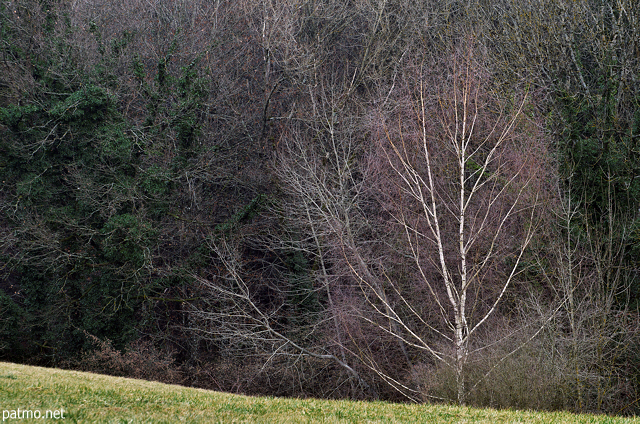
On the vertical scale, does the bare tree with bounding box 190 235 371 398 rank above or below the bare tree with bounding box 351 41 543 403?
below

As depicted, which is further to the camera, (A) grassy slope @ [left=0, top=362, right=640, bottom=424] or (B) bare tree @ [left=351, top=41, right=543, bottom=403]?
(B) bare tree @ [left=351, top=41, right=543, bottom=403]

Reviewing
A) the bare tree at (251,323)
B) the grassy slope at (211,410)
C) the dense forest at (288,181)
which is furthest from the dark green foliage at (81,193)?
the grassy slope at (211,410)

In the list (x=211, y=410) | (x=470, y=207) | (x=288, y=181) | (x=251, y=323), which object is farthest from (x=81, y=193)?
(x=211, y=410)

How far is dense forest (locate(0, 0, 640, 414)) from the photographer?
19.5 metres

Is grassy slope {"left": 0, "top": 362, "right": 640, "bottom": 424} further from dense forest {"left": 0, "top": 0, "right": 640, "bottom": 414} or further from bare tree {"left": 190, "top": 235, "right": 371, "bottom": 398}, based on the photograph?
bare tree {"left": 190, "top": 235, "right": 371, "bottom": 398}

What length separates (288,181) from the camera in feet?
71.7

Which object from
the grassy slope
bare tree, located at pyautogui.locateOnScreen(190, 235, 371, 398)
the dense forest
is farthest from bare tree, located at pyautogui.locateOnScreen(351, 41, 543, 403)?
the grassy slope

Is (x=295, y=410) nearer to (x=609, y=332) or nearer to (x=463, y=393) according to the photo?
(x=463, y=393)

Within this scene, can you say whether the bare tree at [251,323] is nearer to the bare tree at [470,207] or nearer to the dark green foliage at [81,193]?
the dark green foliage at [81,193]

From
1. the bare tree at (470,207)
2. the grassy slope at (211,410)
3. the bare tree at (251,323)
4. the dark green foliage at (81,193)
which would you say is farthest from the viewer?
the dark green foliage at (81,193)

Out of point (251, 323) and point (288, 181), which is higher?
point (288, 181)

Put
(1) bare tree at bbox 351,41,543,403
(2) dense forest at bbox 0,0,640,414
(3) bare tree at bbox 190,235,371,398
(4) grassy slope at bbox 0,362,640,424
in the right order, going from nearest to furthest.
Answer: (4) grassy slope at bbox 0,362,640,424, (1) bare tree at bbox 351,41,543,403, (2) dense forest at bbox 0,0,640,414, (3) bare tree at bbox 190,235,371,398

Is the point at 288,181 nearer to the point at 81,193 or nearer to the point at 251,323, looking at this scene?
the point at 251,323

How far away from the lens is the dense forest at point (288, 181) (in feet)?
63.9
